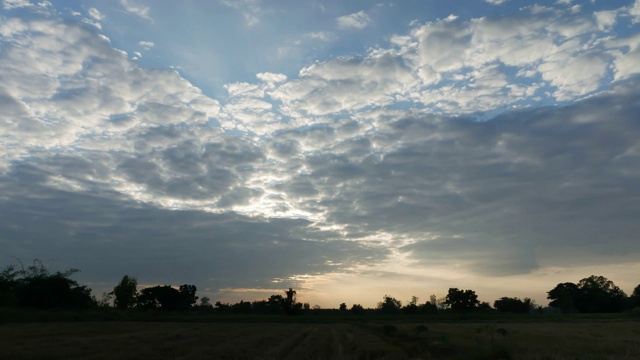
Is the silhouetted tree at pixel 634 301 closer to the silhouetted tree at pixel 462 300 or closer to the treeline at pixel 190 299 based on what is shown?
the treeline at pixel 190 299

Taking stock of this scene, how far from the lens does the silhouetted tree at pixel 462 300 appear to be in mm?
131337

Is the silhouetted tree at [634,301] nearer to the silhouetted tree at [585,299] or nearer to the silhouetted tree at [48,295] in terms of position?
the silhouetted tree at [585,299]

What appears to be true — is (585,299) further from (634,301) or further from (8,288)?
(8,288)

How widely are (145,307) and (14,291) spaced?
39.7 metres

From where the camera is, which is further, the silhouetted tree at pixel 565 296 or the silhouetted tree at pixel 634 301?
the silhouetted tree at pixel 565 296

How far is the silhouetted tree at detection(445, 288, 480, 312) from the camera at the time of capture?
13134 centimetres

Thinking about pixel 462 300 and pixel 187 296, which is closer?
pixel 462 300

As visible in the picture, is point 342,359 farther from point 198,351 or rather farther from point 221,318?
point 221,318

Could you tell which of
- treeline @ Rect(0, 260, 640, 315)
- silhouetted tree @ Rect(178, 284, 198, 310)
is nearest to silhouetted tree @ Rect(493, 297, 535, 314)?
treeline @ Rect(0, 260, 640, 315)

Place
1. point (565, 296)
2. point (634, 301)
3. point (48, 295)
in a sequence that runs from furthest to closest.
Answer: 1. point (565, 296)
2. point (634, 301)
3. point (48, 295)

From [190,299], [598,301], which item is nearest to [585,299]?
[598,301]

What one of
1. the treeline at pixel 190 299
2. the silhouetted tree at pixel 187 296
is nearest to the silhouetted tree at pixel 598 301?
the treeline at pixel 190 299

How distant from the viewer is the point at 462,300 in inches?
5192

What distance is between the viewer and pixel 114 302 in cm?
15375
